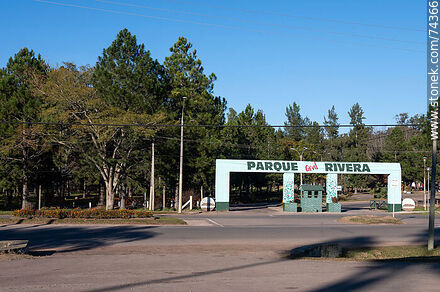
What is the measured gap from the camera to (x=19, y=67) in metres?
44.0

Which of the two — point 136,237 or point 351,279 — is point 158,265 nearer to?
A: point 351,279

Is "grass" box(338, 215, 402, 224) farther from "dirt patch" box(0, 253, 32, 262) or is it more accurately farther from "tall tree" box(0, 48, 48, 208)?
"tall tree" box(0, 48, 48, 208)

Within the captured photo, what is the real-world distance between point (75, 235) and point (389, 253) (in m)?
14.3

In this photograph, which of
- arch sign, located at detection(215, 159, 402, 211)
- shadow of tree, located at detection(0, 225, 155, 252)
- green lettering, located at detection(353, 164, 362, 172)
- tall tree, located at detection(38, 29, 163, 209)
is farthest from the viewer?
green lettering, located at detection(353, 164, 362, 172)

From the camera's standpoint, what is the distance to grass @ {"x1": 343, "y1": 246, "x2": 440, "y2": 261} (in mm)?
16062

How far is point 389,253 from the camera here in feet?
55.1

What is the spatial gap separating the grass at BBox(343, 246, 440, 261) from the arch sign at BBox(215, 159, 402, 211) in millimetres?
22824

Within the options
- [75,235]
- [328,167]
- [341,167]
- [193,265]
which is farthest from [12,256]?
[341,167]

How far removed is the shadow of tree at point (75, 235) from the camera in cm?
1758

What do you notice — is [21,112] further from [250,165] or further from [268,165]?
[268,165]

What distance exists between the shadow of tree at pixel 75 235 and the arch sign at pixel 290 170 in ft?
51.8

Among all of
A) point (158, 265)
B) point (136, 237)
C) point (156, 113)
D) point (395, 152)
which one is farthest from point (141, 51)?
point (395, 152)

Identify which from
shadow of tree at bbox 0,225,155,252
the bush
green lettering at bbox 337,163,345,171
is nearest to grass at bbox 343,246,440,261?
shadow of tree at bbox 0,225,155,252

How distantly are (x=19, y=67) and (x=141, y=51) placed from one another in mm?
12874
